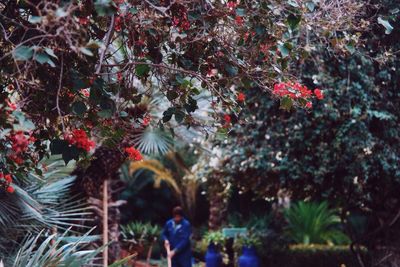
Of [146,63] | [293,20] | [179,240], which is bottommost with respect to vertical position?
[179,240]

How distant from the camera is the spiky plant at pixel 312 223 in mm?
15070

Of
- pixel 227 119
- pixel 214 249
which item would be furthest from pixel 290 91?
pixel 214 249

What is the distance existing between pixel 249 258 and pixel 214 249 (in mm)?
957

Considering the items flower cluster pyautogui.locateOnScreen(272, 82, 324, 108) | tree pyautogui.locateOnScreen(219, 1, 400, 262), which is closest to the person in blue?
tree pyautogui.locateOnScreen(219, 1, 400, 262)

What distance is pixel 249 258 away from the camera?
11.6 m

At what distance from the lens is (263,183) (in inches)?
388

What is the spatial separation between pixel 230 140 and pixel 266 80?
502 centimetres

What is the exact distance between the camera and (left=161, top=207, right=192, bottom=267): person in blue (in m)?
9.34

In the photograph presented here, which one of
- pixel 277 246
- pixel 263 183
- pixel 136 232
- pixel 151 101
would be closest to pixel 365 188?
pixel 263 183

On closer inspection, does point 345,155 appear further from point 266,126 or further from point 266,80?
point 266,80

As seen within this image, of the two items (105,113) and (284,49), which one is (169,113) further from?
(284,49)

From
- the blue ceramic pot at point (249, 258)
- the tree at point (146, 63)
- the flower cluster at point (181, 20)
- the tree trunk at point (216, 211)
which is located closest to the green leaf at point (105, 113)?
the tree at point (146, 63)

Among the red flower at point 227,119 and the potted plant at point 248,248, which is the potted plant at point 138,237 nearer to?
the potted plant at point 248,248

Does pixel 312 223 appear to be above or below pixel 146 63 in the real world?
above
